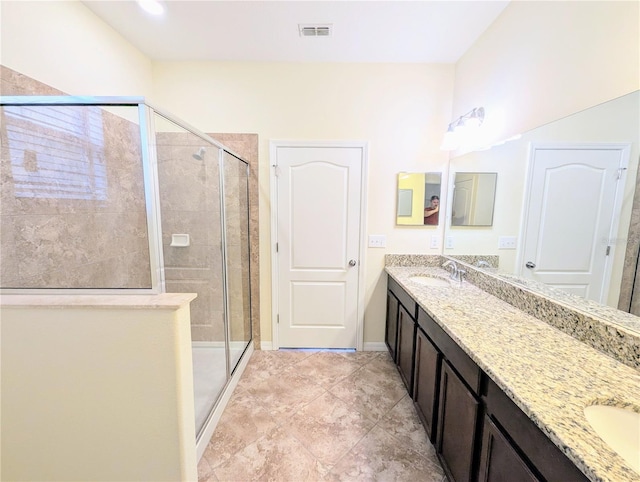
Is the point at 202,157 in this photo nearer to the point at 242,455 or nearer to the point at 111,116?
the point at 111,116

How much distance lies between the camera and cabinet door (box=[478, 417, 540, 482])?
2.83 feet

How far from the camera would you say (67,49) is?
1720 millimetres

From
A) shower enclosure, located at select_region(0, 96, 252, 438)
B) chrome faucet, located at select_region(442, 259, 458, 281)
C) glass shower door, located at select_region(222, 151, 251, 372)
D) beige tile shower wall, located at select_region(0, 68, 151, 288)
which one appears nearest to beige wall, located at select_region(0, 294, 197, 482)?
shower enclosure, located at select_region(0, 96, 252, 438)

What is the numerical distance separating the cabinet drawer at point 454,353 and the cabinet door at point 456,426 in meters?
0.05

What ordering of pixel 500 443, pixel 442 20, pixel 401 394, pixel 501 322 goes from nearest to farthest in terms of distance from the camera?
pixel 500 443 < pixel 501 322 < pixel 442 20 < pixel 401 394

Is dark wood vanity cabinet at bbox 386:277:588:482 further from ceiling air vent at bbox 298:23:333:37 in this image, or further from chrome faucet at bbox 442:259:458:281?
ceiling air vent at bbox 298:23:333:37

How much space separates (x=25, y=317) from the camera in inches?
45.1

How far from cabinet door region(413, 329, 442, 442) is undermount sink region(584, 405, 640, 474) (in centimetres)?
72

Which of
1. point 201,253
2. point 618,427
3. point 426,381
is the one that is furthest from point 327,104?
point 618,427

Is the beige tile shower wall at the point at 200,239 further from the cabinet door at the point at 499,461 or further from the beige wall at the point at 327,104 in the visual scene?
the cabinet door at the point at 499,461

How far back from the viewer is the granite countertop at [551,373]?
658 mm

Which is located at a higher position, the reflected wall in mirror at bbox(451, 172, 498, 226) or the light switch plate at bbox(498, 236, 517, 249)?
the reflected wall in mirror at bbox(451, 172, 498, 226)

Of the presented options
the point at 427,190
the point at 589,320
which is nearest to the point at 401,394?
the point at 589,320

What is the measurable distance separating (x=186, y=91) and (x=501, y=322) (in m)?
3.12
